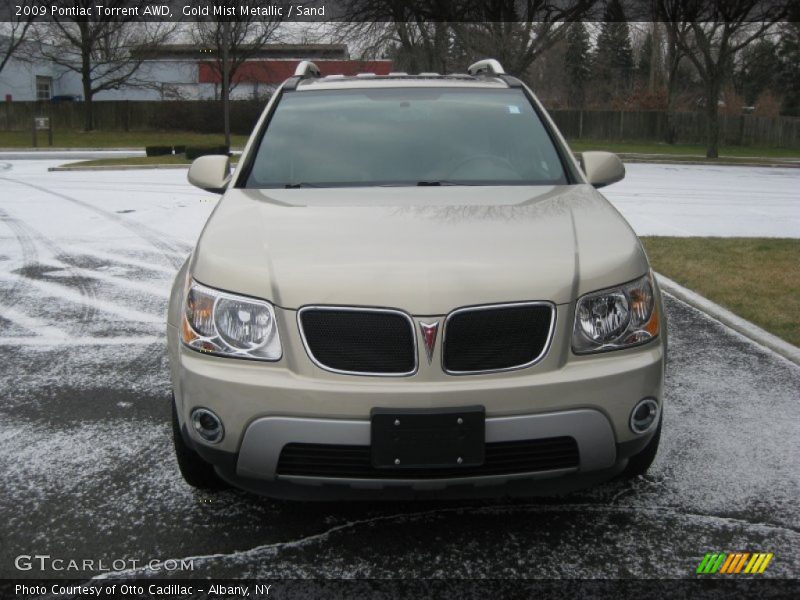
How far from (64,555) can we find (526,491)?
1.66 meters

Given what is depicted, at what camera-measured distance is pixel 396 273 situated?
290 cm

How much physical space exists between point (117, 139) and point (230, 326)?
4348 cm

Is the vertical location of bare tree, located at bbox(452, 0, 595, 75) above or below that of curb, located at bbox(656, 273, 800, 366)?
above

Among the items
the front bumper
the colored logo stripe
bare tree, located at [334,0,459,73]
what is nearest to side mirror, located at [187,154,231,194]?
the front bumper

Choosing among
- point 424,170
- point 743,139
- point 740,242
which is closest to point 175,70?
point 743,139

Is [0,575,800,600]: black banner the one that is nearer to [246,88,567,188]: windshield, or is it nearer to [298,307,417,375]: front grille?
[298,307,417,375]: front grille

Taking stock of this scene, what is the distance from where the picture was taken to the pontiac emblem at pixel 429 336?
9.27 feet

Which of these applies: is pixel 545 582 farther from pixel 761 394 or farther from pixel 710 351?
pixel 710 351

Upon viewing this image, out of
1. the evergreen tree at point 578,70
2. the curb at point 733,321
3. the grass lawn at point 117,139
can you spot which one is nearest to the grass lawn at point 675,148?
the grass lawn at point 117,139

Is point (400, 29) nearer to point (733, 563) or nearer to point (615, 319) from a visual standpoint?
point (615, 319)

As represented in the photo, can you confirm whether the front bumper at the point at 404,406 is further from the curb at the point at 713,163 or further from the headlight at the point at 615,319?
the curb at the point at 713,163

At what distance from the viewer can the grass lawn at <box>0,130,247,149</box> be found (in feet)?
127

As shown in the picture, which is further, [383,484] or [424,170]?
[424,170]

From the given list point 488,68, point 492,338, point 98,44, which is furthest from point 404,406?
point 98,44
